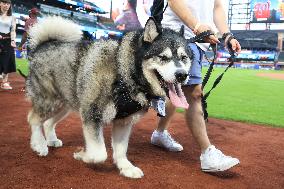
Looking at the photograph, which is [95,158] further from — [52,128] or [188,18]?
[188,18]

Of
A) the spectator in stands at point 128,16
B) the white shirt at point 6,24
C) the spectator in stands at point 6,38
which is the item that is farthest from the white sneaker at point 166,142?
the spectator in stands at point 128,16

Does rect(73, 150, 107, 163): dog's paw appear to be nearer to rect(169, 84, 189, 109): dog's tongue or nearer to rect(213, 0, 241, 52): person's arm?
rect(169, 84, 189, 109): dog's tongue

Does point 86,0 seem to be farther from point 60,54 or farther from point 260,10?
point 60,54

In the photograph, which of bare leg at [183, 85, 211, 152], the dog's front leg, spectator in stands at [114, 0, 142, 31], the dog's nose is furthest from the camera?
spectator in stands at [114, 0, 142, 31]

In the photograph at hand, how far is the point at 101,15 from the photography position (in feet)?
169

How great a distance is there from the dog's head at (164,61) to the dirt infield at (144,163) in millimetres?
839

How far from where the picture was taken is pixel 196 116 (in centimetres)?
374

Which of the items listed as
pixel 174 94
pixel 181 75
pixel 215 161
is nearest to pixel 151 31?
pixel 181 75

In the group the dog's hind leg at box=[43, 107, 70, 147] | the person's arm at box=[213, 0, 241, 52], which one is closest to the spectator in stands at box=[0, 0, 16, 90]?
the dog's hind leg at box=[43, 107, 70, 147]

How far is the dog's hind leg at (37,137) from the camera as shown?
3770 millimetres

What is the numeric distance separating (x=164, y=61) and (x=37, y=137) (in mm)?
1723

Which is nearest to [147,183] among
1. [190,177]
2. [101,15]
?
[190,177]

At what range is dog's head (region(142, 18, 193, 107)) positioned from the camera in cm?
288

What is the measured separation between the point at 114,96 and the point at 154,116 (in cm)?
389
